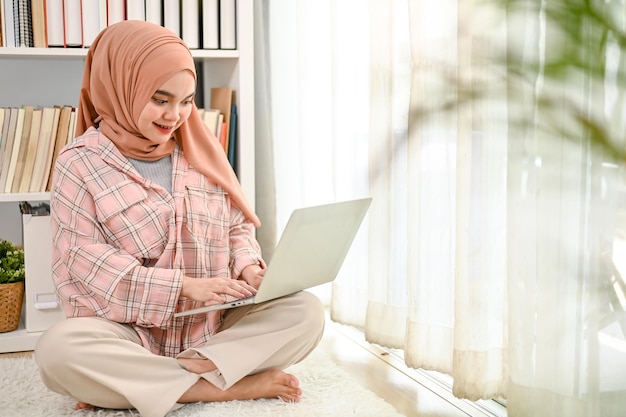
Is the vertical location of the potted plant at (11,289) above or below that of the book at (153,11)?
below

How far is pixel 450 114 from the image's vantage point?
5.43 feet

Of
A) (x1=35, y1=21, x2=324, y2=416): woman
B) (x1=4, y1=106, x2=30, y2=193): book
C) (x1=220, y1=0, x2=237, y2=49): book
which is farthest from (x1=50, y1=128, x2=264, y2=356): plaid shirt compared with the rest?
(x1=220, y1=0, x2=237, y2=49): book

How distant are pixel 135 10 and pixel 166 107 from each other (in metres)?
0.70

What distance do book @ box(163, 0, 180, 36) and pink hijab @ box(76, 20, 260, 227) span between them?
490 mm

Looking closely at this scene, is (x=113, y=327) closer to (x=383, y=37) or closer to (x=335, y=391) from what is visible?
(x=335, y=391)

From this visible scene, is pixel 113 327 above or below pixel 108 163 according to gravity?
below

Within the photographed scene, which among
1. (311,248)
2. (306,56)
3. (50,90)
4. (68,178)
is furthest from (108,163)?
(50,90)

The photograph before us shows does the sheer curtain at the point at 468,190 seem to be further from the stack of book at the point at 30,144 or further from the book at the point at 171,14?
the stack of book at the point at 30,144

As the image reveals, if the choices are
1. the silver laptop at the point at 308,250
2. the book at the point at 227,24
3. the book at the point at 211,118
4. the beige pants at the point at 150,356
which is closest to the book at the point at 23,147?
the book at the point at 211,118

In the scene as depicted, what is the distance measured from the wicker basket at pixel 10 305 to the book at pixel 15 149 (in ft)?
0.95

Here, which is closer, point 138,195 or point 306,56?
point 138,195

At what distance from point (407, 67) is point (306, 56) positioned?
62 centimetres

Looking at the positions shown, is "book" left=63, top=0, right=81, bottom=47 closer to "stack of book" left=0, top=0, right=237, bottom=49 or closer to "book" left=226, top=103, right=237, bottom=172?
"stack of book" left=0, top=0, right=237, bottom=49

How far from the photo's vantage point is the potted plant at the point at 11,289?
2.21 metres
